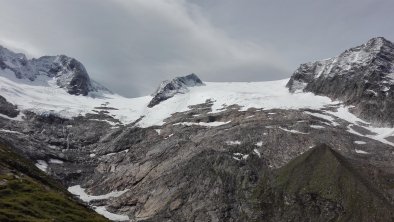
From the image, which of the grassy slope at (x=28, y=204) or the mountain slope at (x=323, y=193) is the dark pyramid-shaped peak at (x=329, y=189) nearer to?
the mountain slope at (x=323, y=193)

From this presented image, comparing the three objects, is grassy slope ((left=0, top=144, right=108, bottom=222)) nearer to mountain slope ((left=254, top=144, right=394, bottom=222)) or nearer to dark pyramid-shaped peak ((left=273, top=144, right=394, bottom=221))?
mountain slope ((left=254, top=144, right=394, bottom=222))

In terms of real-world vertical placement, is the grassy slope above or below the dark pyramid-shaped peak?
above

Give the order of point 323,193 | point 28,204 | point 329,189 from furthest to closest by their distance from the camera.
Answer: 1. point 329,189
2. point 323,193
3. point 28,204

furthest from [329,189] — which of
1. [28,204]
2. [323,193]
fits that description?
[28,204]

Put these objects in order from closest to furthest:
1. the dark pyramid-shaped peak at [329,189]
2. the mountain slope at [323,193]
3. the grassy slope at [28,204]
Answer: the grassy slope at [28,204] → the dark pyramid-shaped peak at [329,189] → the mountain slope at [323,193]

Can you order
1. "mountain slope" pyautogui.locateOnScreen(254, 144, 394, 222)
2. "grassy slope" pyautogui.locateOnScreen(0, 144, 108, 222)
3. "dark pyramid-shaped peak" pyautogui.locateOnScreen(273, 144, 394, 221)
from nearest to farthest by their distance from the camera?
"grassy slope" pyautogui.locateOnScreen(0, 144, 108, 222)
"dark pyramid-shaped peak" pyautogui.locateOnScreen(273, 144, 394, 221)
"mountain slope" pyautogui.locateOnScreen(254, 144, 394, 222)

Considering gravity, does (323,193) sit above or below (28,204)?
below

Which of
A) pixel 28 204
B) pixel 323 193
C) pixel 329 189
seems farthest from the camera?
pixel 329 189

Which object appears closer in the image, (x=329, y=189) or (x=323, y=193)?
(x=323, y=193)

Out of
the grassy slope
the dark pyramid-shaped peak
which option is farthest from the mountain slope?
the grassy slope

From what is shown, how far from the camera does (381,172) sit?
600ft

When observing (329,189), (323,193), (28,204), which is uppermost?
(28,204)

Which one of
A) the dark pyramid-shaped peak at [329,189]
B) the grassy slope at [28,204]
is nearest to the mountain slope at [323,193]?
the dark pyramid-shaped peak at [329,189]

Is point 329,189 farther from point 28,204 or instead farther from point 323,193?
point 28,204
